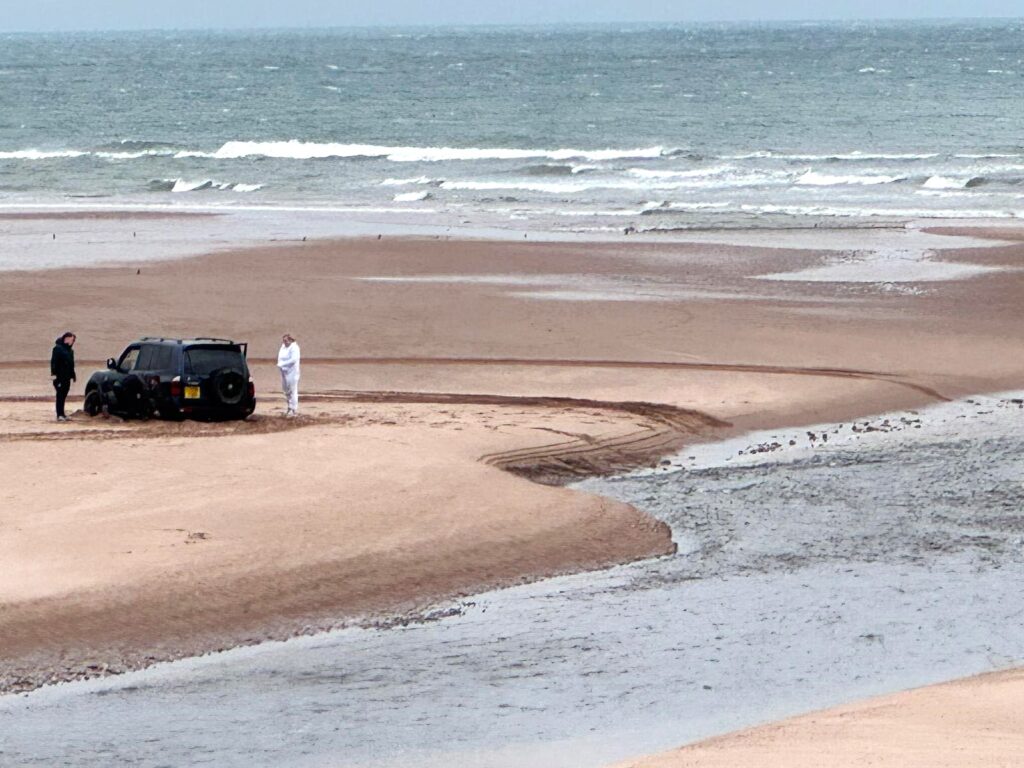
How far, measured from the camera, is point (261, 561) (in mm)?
14422

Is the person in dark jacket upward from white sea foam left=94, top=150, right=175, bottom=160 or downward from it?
upward

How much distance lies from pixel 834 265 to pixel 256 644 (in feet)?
79.7

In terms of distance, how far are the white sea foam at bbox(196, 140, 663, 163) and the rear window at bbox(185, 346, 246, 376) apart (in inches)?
1894

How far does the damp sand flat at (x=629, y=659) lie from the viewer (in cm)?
1126

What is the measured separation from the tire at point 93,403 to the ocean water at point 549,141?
24.1m

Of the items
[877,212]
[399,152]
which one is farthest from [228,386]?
[399,152]

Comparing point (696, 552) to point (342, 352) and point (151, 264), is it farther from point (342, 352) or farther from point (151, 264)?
point (151, 264)

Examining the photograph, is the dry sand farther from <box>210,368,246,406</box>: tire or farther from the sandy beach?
<box>210,368,246,406</box>: tire

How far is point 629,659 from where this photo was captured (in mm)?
12844

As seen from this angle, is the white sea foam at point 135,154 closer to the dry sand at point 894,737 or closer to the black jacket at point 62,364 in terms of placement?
the black jacket at point 62,364

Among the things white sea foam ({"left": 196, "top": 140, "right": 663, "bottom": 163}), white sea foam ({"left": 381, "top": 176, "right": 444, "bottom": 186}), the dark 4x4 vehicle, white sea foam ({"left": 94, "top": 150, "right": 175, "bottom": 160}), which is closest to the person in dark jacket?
the dark 4x4 vehicle

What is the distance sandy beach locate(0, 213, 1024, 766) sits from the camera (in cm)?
1354

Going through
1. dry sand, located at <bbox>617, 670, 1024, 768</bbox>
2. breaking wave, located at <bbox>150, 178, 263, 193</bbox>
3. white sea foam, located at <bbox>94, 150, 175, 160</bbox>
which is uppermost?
dry sand, located at <bbox>617, 670, 1024, 768</bbox>

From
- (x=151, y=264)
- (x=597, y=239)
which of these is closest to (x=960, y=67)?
(x=597, y=239)
